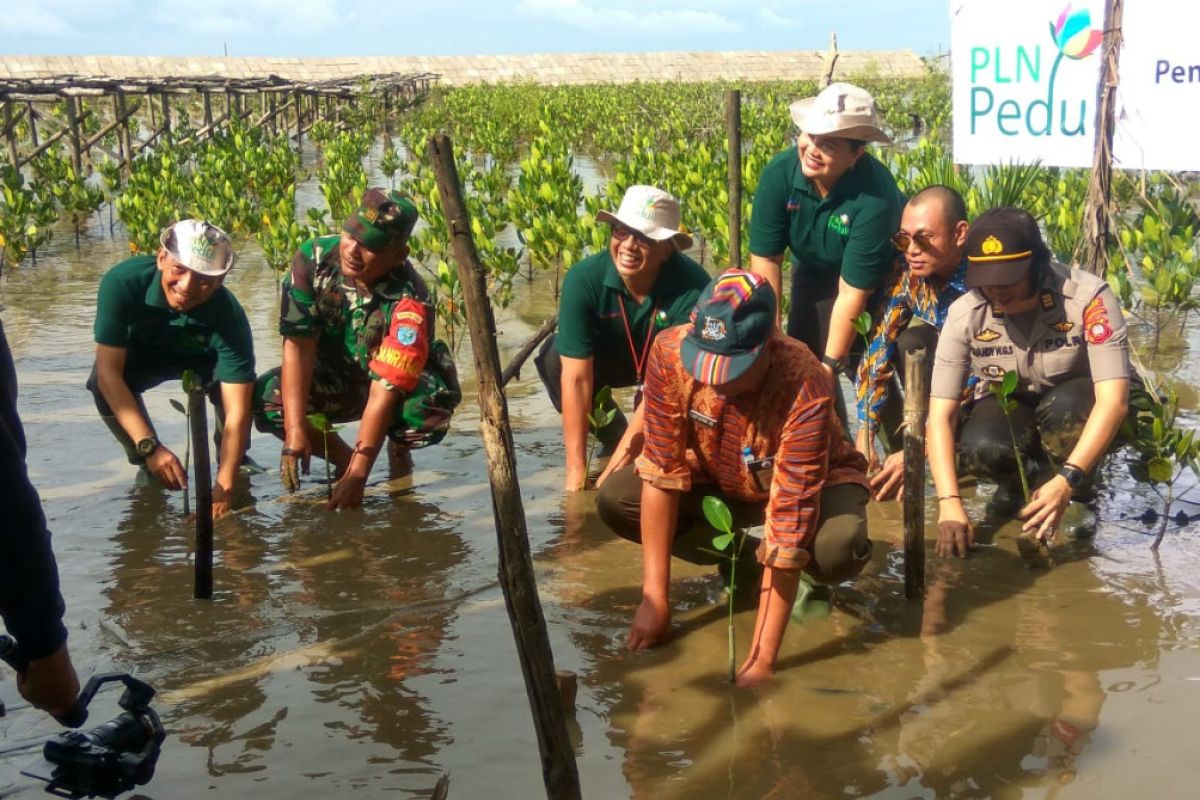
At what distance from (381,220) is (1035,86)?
366cm

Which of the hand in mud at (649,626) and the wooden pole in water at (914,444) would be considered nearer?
the hand in mud at (649,626)

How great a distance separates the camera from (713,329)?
3.00 meters

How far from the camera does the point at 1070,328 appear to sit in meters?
3.99

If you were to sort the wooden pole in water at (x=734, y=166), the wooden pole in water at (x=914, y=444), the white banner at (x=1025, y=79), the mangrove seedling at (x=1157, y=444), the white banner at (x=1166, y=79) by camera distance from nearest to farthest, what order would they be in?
the wooden pole in water at (x=914, y=444) < the mangrove seedling at (x=1157, y=444) < the wooden pole in water at (x=734, y=166) < the white banner at (x=1166, y=79) < the white banner at (x=1025, y=79)

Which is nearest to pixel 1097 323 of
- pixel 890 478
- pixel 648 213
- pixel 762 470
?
pixel 890 478

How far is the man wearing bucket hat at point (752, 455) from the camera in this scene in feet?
9.89

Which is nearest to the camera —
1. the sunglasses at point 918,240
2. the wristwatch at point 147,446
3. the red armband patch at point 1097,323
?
the red armband patch at point 1097,323

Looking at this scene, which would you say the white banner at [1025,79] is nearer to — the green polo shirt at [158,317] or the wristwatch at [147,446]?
the green polo shirt at [158,317]

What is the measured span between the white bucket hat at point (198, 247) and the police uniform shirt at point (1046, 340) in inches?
89.9

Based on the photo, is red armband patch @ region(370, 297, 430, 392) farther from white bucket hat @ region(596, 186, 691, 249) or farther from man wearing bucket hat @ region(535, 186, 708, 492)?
white bucket hat @ region(596, 186, 691, 249)

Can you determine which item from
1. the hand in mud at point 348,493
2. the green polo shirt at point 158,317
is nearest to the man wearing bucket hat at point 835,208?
the hand in mud at point 348,493

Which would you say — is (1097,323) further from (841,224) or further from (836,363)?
(841,224)

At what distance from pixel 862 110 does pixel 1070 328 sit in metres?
1.03

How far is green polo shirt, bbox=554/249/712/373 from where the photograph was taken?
4.43m
